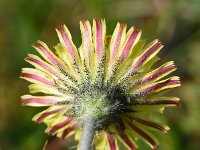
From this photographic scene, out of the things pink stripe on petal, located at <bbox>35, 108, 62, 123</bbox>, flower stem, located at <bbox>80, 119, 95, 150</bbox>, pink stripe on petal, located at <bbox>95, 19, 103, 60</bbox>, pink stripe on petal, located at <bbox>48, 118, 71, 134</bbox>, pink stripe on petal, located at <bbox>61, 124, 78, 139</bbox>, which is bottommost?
flower stem, located at <bbox>80, 119, 95, 150</bbox>

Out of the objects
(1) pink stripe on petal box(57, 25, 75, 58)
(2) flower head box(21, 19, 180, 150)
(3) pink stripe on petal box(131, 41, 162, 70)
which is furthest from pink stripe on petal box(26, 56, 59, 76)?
(3) pink stripe on petal box(131, 41, 162, 70)

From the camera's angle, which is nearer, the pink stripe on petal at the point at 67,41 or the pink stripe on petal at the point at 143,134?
the pink stripe on petal at the point at 67,41

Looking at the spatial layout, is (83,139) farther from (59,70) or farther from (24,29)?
(24,29)

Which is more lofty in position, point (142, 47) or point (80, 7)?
point (80, 7)

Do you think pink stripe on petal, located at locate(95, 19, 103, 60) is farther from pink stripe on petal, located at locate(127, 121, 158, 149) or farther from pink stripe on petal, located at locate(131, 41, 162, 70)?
pink stripe on petal, located at locate(127, 121, 158, 149)

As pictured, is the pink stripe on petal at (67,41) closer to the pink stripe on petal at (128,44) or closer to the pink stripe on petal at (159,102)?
the pink stripe on petal at (128,44)

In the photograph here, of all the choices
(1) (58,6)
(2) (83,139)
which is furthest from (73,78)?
(1) (58,6)

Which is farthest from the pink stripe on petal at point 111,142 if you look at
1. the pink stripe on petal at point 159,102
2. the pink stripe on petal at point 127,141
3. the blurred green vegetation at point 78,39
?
the blurred green vegetation at point 78,39
